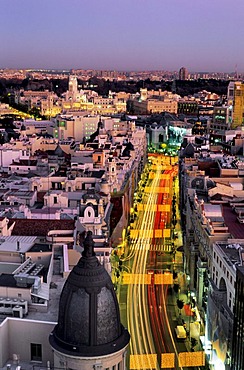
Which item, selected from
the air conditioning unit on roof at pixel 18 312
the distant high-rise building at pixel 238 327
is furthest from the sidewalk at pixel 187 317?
the air conditioning unit on roof at pixel 18 312

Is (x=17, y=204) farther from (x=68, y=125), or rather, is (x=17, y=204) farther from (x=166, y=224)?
(x=68, y=125)

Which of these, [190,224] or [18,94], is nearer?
[190,224]

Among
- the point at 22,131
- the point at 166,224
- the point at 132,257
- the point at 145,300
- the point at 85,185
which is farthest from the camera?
the point at 22,131

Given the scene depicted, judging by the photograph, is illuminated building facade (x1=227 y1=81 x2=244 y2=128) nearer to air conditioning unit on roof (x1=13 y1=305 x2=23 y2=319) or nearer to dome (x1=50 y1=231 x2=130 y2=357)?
air conditioning unit on roof (x1=13 y1=305 x2=23 y2=319)

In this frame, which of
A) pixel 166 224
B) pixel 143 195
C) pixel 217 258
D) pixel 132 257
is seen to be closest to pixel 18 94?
pixel 143 195

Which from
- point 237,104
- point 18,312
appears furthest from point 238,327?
point 237,104

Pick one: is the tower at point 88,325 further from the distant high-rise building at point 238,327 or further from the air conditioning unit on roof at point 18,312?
the distant high-rise building at point 238,327

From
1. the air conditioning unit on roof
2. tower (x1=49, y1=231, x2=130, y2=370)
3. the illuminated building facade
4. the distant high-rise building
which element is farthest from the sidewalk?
the illuminated building facade
